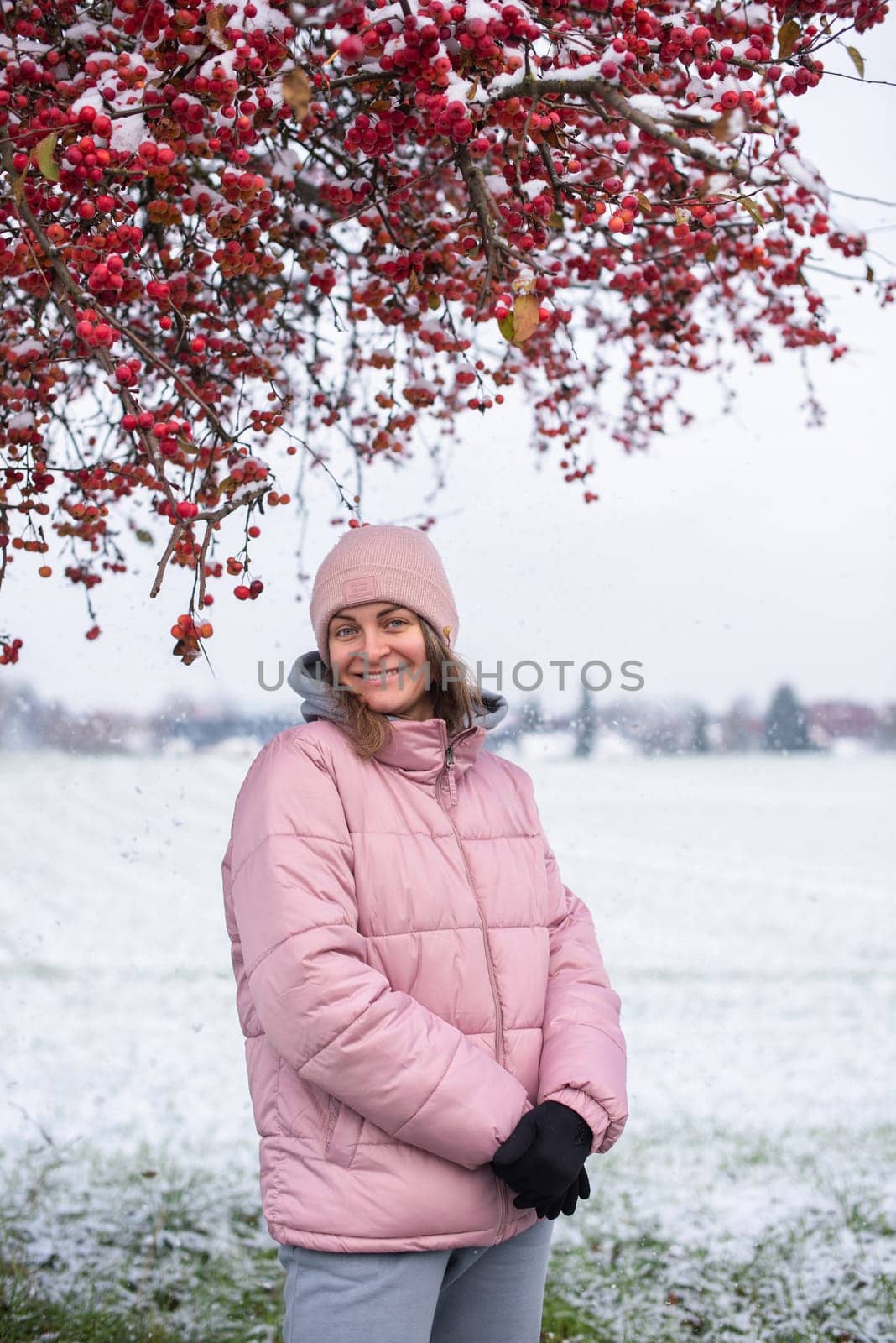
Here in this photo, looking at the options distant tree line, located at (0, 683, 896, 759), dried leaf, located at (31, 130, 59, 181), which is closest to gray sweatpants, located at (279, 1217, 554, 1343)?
dried leaf, located at (31, 130, 59, 181)

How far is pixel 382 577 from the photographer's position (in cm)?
142

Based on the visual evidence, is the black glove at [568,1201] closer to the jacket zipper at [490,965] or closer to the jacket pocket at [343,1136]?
the jacket zipper at [490,965]

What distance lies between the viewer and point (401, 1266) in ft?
3.89

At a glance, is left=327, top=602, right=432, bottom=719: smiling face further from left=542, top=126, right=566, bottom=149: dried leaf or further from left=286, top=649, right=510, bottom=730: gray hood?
left=542, top=126, right=566, bottom=149: dried leaf

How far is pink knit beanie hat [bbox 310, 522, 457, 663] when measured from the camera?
1.43 m

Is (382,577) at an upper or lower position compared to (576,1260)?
upper

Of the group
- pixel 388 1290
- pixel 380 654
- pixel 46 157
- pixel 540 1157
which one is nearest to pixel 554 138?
pixel 46 157

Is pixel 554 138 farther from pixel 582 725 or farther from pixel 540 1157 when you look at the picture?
pixel 582 725

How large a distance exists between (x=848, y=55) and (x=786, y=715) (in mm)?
8086

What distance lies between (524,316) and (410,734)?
62 centimetres

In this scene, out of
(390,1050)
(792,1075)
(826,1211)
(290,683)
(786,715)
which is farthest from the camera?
(786,715)

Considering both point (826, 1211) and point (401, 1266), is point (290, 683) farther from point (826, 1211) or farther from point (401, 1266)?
point (826, 1211)

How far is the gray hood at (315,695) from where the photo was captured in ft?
4.57

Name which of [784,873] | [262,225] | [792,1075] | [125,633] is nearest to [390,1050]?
[262,225]
